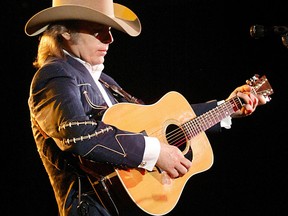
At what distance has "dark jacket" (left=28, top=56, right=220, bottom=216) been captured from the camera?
186cm

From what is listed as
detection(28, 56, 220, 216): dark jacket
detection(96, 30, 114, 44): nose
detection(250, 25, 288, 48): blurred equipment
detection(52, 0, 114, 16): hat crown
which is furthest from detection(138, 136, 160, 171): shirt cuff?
detection(250, 25, 288, 48): blurred equipment

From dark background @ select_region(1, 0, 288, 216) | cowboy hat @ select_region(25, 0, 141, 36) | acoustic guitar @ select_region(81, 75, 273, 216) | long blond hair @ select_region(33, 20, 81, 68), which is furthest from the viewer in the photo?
dark background @ select_region(1, 0, 288, 216)

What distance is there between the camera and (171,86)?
421cm

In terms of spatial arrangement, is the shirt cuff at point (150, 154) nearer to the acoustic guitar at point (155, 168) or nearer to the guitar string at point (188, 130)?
the acoustic guitar at point (155, 168)

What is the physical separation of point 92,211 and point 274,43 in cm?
285

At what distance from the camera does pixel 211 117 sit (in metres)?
2.74

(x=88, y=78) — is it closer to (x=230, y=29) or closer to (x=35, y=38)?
(x=35, y=38)

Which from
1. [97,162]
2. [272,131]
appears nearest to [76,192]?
[97,162]

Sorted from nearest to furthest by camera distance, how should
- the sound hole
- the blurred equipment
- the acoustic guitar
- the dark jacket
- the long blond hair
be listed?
1. the dark jacket
2. the acoustic guitar
3. the long blond hair
4. the sound hole
5. the blurred equipment

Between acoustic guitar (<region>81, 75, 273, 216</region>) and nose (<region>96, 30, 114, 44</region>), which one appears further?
nose (<region>96, 30, 114, 44</region>)

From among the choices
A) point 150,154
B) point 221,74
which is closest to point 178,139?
point 150,154

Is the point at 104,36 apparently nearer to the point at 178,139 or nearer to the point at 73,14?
the point at 73,14

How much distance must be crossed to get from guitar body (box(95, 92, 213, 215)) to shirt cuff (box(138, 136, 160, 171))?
0.22 feet

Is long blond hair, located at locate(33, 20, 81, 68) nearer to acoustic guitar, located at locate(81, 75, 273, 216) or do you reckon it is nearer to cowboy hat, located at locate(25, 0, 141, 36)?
cowboy hat, located at locate(25, 0, 141, 36)
